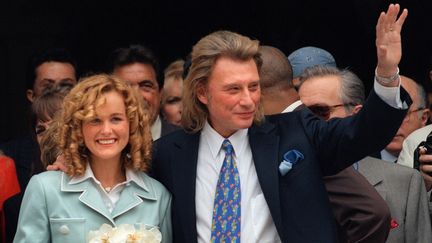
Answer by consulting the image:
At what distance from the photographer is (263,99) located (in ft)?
17.1

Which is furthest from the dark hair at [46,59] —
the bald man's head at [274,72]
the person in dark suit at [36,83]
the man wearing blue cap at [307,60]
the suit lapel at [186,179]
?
the suit lapel at [186,179]

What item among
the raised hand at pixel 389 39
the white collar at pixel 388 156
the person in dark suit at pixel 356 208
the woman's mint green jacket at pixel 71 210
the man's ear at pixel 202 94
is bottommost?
the white collar at pixel 388 156

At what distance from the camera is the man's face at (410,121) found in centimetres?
638

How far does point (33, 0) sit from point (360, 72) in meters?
2.26

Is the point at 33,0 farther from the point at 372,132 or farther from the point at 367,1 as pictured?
the point at 372,132

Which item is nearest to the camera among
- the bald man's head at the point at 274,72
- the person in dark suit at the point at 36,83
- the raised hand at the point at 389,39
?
the raised hand at the point at 389,39

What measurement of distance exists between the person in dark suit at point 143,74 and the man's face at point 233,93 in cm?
161

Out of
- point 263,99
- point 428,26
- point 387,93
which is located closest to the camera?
point 387,93

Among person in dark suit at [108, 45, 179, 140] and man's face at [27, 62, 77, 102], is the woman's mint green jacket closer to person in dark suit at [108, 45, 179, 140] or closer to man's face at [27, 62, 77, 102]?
person in dark suit at [108, 45, 179, 140]

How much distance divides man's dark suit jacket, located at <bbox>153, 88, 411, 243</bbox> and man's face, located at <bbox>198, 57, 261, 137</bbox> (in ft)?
0.43

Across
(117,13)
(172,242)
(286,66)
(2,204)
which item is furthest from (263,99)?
(117,13)

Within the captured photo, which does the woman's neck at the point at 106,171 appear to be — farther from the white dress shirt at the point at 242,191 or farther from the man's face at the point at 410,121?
the man's face at the point at 410,121

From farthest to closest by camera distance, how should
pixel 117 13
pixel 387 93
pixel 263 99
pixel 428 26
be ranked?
pixel 117 13 < pixel 428 26 < pixel 263 99 < pixel 387 93

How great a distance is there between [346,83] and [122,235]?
184cm
